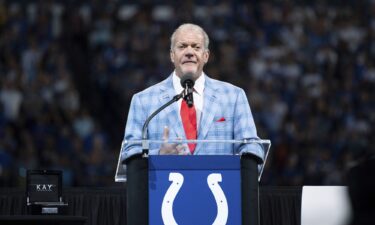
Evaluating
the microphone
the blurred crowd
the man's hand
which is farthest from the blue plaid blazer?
the blurred crowd

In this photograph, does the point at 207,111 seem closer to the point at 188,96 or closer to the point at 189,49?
the point at 189,49

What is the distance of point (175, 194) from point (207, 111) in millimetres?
909

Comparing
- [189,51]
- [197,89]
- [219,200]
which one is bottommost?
[219,200]

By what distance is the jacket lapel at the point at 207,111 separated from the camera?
22.3 feet

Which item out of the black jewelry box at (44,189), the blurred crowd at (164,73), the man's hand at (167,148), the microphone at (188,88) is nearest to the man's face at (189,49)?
the microphone at (188,88)

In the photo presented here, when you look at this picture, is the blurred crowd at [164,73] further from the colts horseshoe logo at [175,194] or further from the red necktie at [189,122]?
the colts horseshoe logo at [175,194]

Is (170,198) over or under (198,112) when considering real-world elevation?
under

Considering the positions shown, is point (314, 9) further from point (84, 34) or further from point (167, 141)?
point (167, 141)

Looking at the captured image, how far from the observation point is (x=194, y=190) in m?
6.10

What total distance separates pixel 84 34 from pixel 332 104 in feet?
11.7

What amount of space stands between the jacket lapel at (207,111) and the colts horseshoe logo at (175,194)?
2.23ft

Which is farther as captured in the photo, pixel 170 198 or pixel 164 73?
pixel 164 73

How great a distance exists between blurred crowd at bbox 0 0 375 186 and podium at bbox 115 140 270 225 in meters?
6.95

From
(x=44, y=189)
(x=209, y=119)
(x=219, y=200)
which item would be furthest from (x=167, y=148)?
(x=44, y=189)
